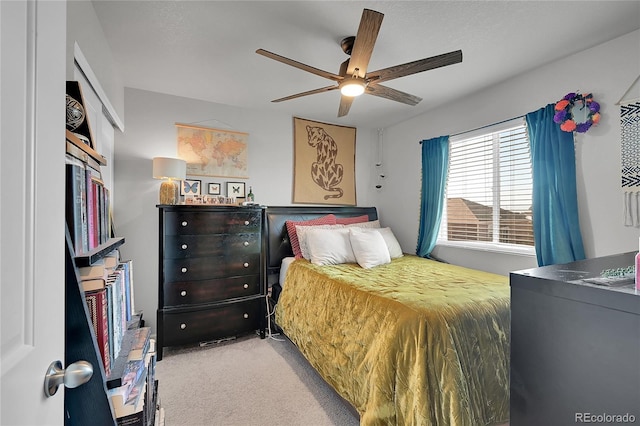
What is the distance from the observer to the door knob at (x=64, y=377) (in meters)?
0.53

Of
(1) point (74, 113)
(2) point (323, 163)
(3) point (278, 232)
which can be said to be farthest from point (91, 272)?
(2) point (323, 163)

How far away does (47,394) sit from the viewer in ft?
1.73

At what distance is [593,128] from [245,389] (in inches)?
129

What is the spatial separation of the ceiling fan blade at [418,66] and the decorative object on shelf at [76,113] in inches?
63.8

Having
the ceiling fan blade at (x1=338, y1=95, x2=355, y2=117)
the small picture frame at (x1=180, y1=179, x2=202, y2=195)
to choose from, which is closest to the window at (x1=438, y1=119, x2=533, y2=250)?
the ceiling fan blade at (x1=338, y1=95, x2=355, y2=117)

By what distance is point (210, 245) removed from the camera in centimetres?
274

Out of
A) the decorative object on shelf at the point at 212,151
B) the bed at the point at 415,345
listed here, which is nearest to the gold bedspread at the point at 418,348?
the bed at the point at 415,345

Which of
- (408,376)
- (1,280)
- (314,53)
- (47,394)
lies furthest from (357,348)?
(314,53)

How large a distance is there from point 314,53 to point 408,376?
2.28 metres

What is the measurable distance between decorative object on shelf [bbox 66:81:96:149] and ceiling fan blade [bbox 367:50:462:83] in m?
1.62

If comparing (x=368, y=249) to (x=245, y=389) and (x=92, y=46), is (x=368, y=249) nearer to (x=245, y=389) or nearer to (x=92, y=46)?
(x=245, y=389)

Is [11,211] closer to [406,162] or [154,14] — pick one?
[154,14]

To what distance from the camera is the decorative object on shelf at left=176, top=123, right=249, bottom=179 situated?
3.13 m
